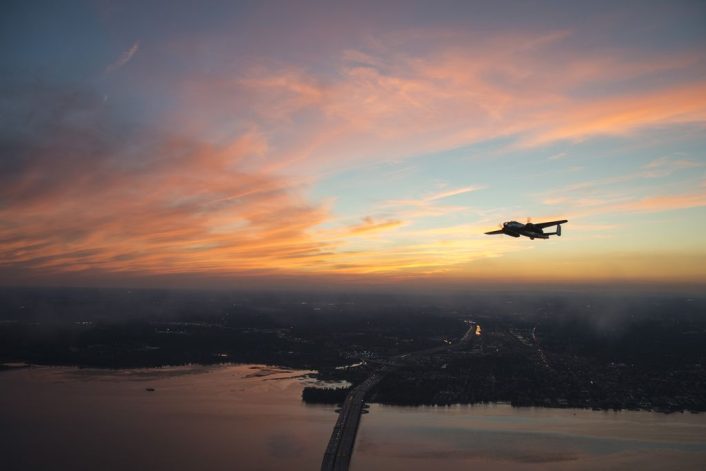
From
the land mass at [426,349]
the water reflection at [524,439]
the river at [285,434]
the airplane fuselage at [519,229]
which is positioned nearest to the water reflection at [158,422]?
the river at [285,434]

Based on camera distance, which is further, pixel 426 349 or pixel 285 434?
pixel 426 349

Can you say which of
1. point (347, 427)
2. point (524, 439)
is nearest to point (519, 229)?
point (524, 439)

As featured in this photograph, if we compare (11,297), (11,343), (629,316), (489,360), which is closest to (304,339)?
(489,360)

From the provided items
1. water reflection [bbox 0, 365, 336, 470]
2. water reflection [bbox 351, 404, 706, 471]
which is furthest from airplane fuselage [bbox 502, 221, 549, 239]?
water reflection [bbox 0, 365, 336, 470]

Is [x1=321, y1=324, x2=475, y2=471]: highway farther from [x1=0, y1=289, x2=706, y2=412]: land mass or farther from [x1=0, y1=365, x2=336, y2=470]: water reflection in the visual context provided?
[x1=0, y1=289, x2=706, y2=412]: land mass

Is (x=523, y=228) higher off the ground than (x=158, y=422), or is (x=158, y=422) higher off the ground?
(x=523, y=228)

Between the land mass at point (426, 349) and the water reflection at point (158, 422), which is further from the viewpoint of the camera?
the land mass at point (426, 349)

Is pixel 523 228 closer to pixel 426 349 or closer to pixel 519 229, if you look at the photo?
pixel 519 229

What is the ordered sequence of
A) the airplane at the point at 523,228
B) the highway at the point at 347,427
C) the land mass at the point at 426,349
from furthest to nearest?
1. the land mass at the point at 426,349
2. the highway at the point at 347,427
3. the airplane at the point at 523,228

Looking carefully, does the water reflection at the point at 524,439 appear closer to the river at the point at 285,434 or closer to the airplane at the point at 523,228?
the river at the point at 285,434

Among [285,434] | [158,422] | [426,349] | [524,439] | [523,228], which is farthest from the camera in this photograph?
[426,349]

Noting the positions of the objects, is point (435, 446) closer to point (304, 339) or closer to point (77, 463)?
point (77, 463)
